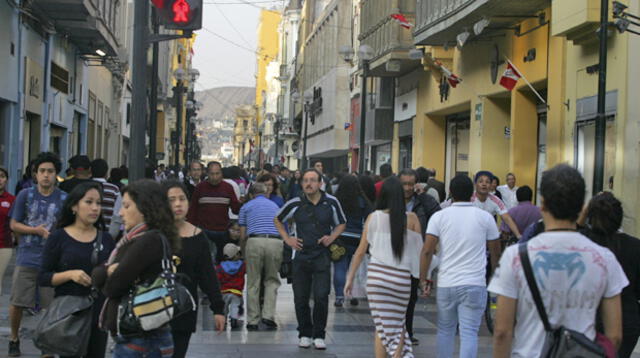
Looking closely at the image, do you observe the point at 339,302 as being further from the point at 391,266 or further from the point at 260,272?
the point at 391,266

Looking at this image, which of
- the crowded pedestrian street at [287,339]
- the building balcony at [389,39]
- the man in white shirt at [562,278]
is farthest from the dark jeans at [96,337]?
the building balcony at [389,39]

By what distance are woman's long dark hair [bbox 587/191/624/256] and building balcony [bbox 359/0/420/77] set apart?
22.6 m

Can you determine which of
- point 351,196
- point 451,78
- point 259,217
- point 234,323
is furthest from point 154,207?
point 451,78

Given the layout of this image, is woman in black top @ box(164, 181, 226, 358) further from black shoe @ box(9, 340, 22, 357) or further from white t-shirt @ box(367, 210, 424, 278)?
black shoe @ box(9, 340, 22, 357)

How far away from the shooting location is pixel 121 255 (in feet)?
16.8

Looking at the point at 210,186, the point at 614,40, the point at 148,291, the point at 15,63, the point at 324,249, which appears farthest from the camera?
the point at 15,63

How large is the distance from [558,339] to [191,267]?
2.85m

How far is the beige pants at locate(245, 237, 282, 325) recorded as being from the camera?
36.1ft

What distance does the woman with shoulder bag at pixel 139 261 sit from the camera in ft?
16.4

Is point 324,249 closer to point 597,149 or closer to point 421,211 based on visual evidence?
point 421,211

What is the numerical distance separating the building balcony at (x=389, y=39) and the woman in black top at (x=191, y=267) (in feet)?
75.1

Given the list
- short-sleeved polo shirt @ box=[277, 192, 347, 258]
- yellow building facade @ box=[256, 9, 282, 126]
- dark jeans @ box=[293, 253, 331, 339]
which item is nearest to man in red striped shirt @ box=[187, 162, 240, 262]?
short-sleeved polo shirt @ box=[277, 192, 347, 258]

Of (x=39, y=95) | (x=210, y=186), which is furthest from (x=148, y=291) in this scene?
(x=39, y=95)

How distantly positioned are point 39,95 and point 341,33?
27798mm
